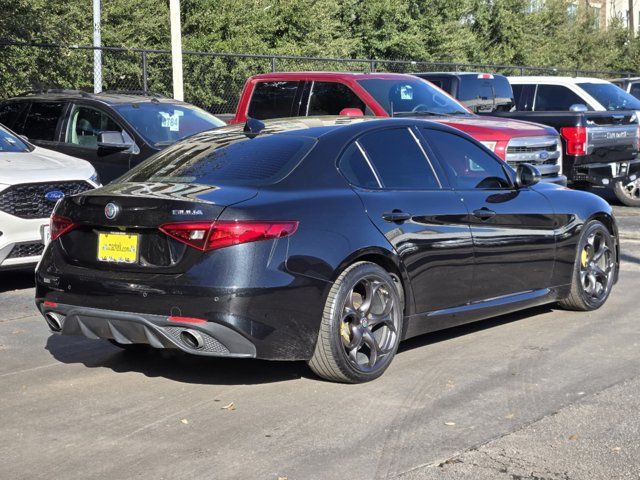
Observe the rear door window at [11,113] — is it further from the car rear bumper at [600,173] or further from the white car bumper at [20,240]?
the car rear bumper at [600,173]

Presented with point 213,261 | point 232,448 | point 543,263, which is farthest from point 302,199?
point 543,263

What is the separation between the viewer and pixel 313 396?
593cm

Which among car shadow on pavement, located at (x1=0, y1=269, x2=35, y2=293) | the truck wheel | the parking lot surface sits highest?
the parking lot surface

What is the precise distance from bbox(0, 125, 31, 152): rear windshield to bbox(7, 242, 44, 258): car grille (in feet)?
5.10

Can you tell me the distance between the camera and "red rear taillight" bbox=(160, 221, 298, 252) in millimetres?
5586

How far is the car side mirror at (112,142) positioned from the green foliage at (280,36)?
20.9 feet

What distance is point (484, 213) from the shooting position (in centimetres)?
716

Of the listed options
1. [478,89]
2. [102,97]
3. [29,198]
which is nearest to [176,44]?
[102,97]

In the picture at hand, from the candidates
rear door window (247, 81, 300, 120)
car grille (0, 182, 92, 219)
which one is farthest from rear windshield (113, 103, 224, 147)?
car grille (0, 182, 92, 219)

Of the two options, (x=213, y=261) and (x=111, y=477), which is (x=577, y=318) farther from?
(x=111, y=477)

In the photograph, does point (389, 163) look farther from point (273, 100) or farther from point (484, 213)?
point (273, 100)

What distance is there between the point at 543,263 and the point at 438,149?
4.15 ft

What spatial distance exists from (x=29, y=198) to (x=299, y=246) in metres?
4.29

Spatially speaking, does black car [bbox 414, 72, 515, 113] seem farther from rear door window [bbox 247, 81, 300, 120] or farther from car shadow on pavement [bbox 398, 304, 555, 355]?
car shadow on pavement [bbox 398, 304, 555, 355]
